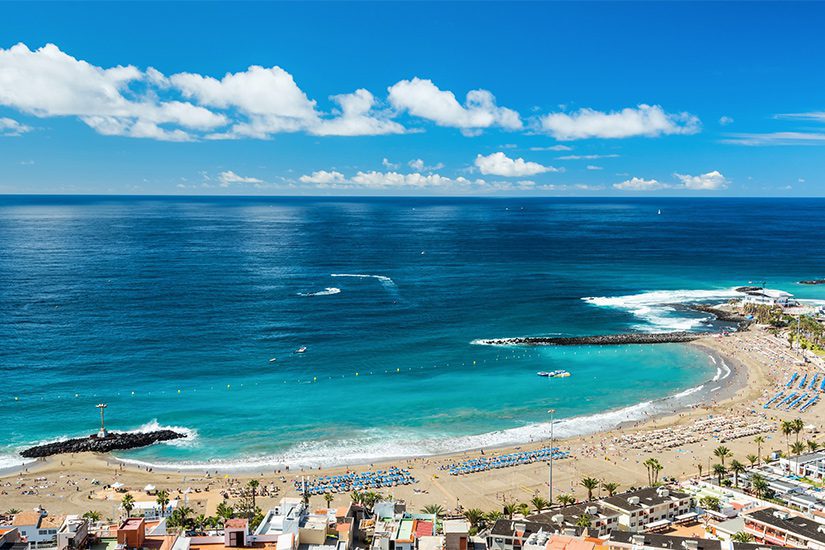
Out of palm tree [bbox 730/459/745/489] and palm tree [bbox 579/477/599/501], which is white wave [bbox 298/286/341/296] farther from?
palm tree [bbox 730/459/745/489]

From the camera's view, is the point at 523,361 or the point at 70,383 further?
the point at 523,361

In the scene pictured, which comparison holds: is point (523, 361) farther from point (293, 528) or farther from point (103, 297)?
point (103, 297)

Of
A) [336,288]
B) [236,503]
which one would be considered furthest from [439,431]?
[336,288]

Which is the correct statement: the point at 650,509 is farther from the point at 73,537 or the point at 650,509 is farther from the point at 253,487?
the point at 73,537

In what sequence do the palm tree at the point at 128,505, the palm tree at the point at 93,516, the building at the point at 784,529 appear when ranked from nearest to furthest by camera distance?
the building at the point at 784,529
the palm tree at the point at 93,516
the palm tree at the point at 128,505

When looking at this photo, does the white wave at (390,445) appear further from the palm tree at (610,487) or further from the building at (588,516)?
the building at (588,516)

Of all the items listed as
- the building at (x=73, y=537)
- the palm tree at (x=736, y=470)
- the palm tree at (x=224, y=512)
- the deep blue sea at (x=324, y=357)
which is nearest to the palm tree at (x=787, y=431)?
the palm tree at (x=736, y=470)
